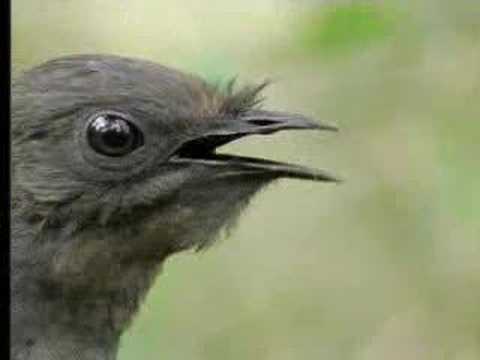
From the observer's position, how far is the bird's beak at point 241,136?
3428mm

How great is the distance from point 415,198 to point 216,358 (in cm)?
65

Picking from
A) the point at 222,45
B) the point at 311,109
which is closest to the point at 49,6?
the point at 222,45

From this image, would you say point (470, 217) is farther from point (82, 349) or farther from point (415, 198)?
point (82, 349)

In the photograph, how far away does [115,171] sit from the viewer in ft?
11.3

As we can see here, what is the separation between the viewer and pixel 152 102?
346 cm

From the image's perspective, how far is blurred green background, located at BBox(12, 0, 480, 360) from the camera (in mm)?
4055

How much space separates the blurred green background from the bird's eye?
513mm
